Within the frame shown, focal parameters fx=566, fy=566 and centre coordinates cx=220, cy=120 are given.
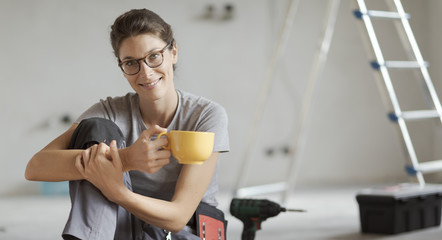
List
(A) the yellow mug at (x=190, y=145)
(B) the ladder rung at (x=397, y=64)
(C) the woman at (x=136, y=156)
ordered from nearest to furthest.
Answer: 1. (A) the yellow mug at (x=190, y=145)
2. (C) the woman at (x=136, y=156)
3. (B) the ladder rung at (x=397, y=64)

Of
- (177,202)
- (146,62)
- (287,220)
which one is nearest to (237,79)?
(287,220)

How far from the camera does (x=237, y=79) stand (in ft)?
18.1

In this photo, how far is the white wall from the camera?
5.17 metres

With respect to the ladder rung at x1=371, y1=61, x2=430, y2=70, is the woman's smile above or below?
below

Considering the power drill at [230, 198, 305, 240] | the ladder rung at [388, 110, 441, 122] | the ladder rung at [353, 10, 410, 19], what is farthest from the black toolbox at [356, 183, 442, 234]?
the power drill at [230, 198, 305, 240]

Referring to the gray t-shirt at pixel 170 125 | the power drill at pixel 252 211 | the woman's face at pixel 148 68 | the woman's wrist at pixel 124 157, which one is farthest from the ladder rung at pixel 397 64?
the woman's wrist at pixel 124 157

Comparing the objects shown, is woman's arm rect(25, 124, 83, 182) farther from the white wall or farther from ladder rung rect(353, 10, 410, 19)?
the white wall

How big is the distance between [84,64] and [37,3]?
0.70m

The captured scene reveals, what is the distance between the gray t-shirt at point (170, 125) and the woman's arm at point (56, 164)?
0.39 ft

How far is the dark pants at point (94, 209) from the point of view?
1.39m

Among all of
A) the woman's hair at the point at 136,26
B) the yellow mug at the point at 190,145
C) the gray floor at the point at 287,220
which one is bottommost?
the gray floor at the point at 287,220

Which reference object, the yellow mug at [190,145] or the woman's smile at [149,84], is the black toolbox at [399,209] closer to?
the woman's smile at [149,84]

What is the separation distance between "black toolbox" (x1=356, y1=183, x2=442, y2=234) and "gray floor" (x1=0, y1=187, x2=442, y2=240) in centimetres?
5

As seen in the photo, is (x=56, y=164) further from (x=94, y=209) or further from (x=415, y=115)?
(x=415, y=115)
